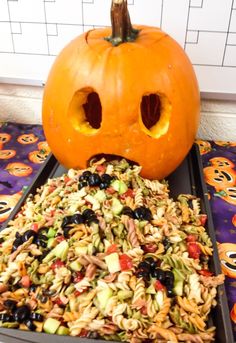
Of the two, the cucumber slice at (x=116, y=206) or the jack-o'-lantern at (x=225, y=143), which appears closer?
the cucumber slice at (x=116, y=206)

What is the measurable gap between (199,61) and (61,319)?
69cm

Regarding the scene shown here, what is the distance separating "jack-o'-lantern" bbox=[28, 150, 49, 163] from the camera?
3.08ft

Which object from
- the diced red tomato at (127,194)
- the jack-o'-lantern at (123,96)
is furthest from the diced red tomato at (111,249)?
the jack-o'-lantern at (123,96)

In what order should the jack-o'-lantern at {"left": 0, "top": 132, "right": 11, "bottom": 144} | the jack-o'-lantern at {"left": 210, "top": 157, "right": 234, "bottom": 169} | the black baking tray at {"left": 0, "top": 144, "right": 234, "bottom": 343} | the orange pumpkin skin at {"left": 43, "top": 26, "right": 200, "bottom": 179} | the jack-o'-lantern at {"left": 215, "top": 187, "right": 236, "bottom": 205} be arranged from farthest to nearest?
the jack-o'-lantern at {"left": 0, "top": 132, "right": 11, "bottom": 144} < the jack-o'-lantern at {"left": 210, "top": 157, "right": 234, "bottom": 169} < the jack-o'-lantern at {"left": 215, "top": 187, "right": 236, "bottom": 205} < the orange pumpkin skin at {"left": 43, "top": 26, "right": 200, "bottom": 179} < the black baking tray at {"left": 0, "top": 144, "right": 234, "bottom": 343}

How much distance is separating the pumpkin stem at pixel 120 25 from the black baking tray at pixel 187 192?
0.31m

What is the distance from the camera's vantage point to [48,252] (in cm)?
57

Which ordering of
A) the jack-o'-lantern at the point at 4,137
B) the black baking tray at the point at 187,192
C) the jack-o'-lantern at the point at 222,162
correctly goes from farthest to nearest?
the jack-o'-lantern at the point at 4,137 → the jack-o'-lantern at the point at 222,162 → the black baking tray at the point at 187,192

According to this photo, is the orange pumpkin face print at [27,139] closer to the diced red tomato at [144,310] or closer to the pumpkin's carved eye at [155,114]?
the pumpkin's carved eye at [155,114]

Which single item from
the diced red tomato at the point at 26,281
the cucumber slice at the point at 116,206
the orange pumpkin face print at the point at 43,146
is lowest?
the orange pumpkin face print at the point at 43,146

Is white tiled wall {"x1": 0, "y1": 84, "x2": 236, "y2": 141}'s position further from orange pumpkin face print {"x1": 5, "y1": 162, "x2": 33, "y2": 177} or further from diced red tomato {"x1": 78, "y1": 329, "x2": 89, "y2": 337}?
diced red tomato {"x1": 78, "y1": 329, "x2": 89, "y2": 337}

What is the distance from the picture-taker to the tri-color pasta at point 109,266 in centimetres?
48

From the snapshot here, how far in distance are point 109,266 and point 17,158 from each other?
517 millimetres

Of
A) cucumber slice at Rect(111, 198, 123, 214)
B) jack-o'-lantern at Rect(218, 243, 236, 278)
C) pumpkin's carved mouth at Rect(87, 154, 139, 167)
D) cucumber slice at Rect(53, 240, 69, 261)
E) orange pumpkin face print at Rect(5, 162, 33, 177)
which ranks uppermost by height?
cucumber slice at Rect(111, 198, 123, 214)

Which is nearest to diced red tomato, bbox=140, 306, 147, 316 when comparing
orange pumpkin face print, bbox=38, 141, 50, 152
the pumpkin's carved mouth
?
the pumpkin's carved mouth
